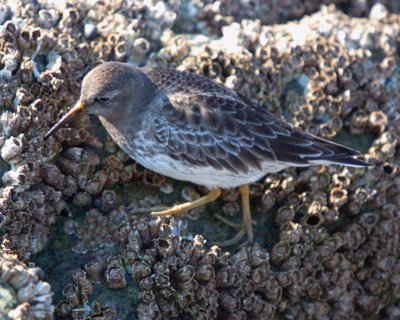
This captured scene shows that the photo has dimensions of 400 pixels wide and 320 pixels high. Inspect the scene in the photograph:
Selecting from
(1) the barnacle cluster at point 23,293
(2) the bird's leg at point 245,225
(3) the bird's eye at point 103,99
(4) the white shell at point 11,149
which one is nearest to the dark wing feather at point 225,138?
(2) the bird's leg at point 245,225

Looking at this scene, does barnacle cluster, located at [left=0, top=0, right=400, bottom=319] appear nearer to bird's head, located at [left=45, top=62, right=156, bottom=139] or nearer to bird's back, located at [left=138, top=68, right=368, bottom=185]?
bird's head, located at [left=45, top=62, right=156, bottom=139]

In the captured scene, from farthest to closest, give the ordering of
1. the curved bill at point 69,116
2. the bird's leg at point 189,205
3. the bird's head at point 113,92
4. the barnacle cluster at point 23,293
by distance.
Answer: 1. the bird's leg at point 189,205
2. the bird's head at point 113,92
3. the curved bill at point 69,116
4. the barnacle cluster at point 23,293

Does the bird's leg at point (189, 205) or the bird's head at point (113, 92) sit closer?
the bird's head at point (113, 92)

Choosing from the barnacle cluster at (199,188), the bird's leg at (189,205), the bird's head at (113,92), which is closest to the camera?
the barnacle cluster at (199,188)

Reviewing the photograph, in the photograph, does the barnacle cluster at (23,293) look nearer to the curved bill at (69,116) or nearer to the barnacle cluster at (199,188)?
the barnacle cluster at (199,188)

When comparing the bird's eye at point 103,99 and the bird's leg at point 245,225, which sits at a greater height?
the bird's eye at point 103,99

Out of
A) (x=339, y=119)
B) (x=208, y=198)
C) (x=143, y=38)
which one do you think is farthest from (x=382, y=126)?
(x=143, y=38)

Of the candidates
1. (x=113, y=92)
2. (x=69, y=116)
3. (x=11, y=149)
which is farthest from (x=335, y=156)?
(x=11, y=149)

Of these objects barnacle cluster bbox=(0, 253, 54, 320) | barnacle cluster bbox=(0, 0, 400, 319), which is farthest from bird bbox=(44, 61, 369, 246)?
barnacle cluster bbox=(0, 253, 54, 320)

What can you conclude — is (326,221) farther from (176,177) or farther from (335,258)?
(176,177)
